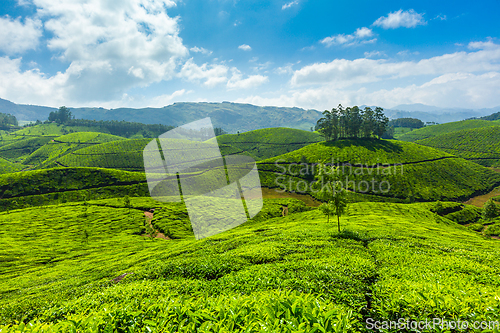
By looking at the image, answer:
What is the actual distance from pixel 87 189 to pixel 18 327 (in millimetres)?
145090

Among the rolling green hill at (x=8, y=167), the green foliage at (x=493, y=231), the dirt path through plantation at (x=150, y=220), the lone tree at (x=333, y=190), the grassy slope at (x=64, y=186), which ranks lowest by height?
the green foliage at (x=493, y=231)

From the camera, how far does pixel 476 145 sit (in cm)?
17275

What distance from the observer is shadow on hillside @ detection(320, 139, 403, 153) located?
471 ft

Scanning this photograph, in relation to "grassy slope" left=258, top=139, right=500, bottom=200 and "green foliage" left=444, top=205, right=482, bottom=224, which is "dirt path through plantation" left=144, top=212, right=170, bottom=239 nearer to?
"grassy slope" left=258, top=139, right=500, bottom=200

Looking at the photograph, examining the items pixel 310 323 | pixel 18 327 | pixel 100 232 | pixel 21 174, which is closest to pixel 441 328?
pixel 310 323

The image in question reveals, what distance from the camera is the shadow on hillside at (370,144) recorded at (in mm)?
143625

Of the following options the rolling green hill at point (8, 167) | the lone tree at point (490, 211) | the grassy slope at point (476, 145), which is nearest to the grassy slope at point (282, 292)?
the lone tree at point (490, 211)

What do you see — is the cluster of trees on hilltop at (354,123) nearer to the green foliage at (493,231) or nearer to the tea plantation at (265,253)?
the tea plantation at (265,253)

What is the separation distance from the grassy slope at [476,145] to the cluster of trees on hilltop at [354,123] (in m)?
74.4

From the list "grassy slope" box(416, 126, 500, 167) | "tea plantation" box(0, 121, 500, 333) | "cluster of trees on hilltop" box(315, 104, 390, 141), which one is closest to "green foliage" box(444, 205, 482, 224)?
"tea plantation" box(0, 121, 500, 333)

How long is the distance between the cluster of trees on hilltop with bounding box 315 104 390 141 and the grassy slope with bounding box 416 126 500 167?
7438 cm

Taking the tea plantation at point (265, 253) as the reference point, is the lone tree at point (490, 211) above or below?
below

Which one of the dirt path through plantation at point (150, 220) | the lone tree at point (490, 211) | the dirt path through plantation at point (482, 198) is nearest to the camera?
the dirt path through plantation at point (150, 220)

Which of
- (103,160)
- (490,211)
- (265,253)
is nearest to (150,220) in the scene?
(265,253)
